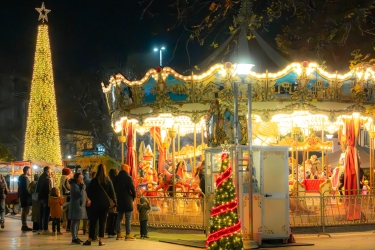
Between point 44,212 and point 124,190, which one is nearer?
point 124,190

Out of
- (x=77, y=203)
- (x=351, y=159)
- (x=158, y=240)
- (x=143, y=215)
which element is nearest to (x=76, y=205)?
(x=77, y=203)

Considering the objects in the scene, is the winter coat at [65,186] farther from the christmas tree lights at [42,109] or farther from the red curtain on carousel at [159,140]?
the christmas tree lights at [42,109]

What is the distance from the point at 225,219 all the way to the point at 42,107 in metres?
23.6

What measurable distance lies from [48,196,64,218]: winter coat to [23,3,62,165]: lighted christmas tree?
61.0ft

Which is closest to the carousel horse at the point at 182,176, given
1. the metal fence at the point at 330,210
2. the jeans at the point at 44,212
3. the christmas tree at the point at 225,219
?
the metal fence at the point at 330,210

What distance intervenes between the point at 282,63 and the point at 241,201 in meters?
5.57

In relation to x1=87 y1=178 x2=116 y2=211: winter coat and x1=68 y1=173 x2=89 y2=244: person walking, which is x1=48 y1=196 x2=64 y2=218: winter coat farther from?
x1=87 y1=178 x2=116 y2=211: winter coat

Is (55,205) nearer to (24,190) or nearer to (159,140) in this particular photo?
(24,190)

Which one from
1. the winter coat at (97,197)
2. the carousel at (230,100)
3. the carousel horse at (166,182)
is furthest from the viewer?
the carousel horse at (166,182)

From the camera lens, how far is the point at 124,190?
569 inches

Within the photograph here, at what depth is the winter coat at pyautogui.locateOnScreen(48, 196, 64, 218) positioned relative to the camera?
15613mm

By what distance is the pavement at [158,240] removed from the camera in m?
13.4

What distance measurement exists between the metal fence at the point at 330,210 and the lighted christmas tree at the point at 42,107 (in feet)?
66.9

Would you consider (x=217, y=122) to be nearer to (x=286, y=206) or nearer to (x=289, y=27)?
(x=286, y=206)
